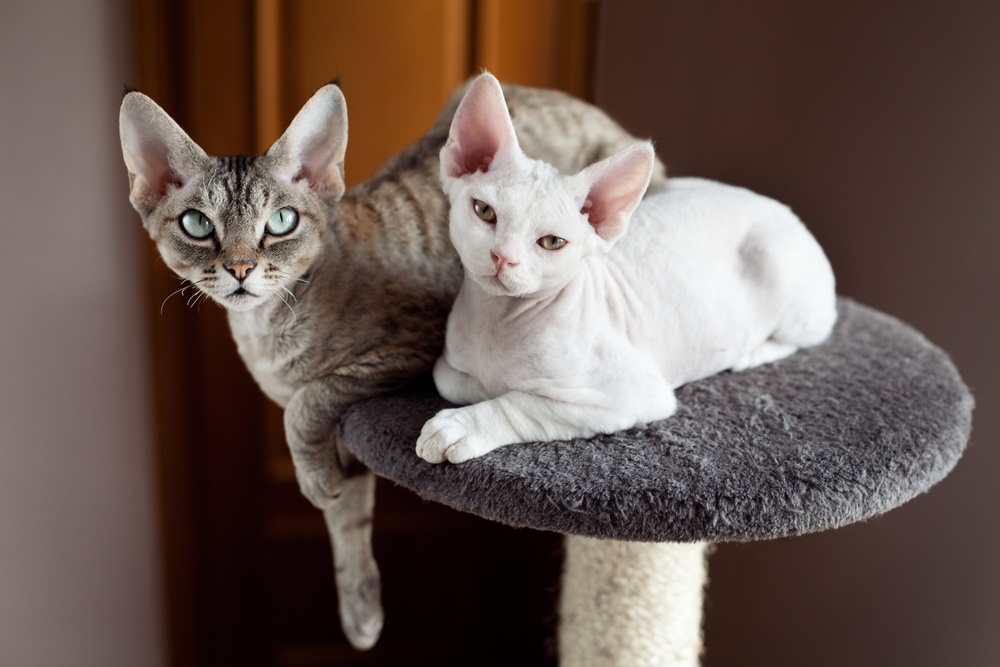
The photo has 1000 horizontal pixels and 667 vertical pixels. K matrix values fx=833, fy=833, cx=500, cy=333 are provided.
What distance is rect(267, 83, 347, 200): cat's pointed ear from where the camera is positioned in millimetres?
953

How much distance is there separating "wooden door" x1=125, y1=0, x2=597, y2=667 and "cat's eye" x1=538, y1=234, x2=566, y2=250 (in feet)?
2.98

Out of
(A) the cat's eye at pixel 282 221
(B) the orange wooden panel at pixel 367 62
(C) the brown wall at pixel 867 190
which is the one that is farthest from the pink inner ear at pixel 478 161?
(C) the brown wall at pixel 867 190

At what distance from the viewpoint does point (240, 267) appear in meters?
0.92

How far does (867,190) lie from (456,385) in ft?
3.19

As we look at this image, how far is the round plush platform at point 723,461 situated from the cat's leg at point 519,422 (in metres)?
0.01

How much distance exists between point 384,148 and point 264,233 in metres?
0.76

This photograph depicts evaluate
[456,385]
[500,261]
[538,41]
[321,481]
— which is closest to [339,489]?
[321,481]

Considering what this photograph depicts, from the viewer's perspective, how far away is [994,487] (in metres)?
1.42

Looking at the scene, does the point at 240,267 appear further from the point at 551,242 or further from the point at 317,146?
the point at 551,242

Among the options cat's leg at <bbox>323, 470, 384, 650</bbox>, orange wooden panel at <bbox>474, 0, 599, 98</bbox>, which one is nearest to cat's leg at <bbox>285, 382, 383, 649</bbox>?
cat's leg at <bbox>323, 470, 384, 650</bbox>

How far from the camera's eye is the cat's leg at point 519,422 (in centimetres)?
87

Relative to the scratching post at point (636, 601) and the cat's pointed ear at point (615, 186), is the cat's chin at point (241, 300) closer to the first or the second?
the cat's pointed ear at point (615, 186)

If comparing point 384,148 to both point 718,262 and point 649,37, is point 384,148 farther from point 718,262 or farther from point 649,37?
point 718,262

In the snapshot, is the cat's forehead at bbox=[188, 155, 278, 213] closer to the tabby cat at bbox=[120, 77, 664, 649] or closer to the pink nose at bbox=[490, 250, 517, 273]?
the tabby cat at bbox=[120, 77, 664, 649]
